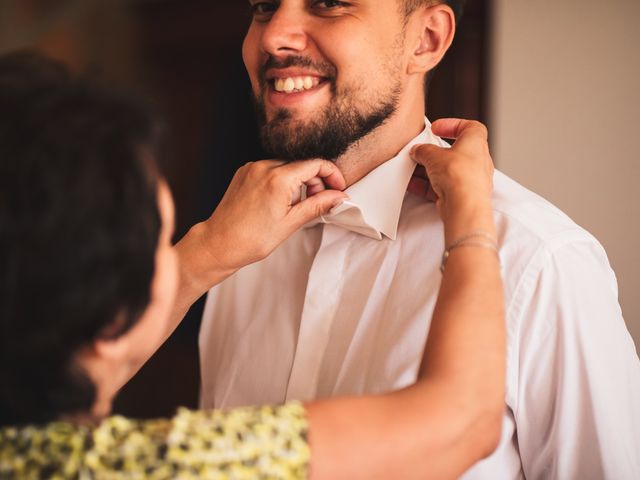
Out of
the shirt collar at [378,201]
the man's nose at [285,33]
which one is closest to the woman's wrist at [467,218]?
the shirt collar at [378,201]

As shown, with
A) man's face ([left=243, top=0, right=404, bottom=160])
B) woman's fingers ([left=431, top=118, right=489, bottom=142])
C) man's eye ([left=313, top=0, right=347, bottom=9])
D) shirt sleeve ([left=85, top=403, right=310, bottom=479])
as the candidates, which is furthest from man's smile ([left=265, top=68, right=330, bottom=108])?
shirt sleeve ([left=85, top=403, right=310, bottom=479])

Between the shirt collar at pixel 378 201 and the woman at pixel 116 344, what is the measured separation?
0.36m

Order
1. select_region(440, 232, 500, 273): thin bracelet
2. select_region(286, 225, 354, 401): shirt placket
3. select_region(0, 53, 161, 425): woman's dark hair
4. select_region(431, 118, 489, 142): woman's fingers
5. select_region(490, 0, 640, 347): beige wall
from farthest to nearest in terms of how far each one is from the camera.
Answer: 1. select_region(490, 0, 640, 347): beige wall
2. select_region(286, 225, 354, 401): shirt placket
3. select_region(431, 118, 489, 142): woman's fingers
4. select_region(440, 232, 500, 273): thin bracelet
5. select_region(0, 53, 161, 425): woman's dark hair

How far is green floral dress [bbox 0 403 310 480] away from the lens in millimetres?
705

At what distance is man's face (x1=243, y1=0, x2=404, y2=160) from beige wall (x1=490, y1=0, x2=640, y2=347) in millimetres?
806

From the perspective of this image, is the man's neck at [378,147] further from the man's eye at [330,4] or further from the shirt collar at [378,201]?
the man's eye at [330,4]

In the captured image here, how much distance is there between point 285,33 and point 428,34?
29 centimetres

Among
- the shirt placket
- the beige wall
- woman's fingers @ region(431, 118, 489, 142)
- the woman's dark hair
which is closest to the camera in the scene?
the woman's dark hair

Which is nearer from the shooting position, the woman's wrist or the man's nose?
the woman's wrist

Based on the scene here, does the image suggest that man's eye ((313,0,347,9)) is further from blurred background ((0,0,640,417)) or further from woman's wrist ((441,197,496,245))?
woman's wrist ((441,197,496,245))

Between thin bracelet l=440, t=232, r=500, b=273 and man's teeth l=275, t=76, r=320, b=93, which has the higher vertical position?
man's teeth l=275, t=76, r=320, b=93

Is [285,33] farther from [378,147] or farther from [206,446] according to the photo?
[206,446]

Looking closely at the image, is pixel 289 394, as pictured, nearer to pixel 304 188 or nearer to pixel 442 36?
pixel 304 188

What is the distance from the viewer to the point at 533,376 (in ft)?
3.36
